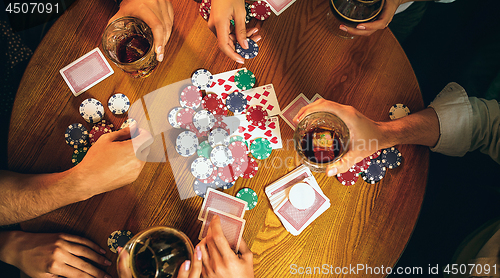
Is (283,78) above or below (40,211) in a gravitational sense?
above

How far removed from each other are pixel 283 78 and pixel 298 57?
0.53 feet

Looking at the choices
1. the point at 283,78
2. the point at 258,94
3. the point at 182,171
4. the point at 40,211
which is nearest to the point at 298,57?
the point at 283,78

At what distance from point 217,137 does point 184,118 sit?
0.73 ft

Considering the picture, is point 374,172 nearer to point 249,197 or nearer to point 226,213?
point 249,197

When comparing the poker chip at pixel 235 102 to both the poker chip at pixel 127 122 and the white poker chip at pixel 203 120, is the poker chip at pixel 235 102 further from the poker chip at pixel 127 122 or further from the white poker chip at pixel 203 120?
the poker chip at pixel 127 122

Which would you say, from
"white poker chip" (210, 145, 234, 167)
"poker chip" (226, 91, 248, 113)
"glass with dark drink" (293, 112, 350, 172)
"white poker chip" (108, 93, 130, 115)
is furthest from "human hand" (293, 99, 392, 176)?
"white poker chip" (108, 93, 130, 115)

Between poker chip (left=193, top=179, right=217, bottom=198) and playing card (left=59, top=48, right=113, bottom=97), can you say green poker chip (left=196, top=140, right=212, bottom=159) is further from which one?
playing card (left=59, top=48, right=113, bottom=97)

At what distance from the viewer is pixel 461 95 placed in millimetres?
1539

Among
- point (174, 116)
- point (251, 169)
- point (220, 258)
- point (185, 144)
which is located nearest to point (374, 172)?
point (251, 169)

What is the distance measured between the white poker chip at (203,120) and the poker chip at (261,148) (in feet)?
0.92

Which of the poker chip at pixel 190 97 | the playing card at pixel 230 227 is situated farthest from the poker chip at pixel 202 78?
the playing card at pixel 230 227

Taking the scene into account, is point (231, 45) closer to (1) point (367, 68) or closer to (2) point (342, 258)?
(1) point (367, 68)

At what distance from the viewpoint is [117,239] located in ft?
4.71

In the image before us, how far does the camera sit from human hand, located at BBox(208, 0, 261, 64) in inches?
58.7
